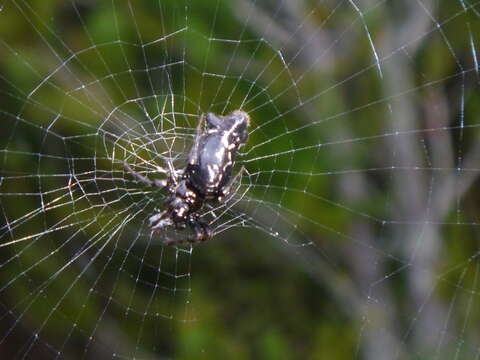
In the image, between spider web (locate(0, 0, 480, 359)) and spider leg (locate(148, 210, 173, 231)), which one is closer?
spider leg (locate(148, 210, 173, 231))

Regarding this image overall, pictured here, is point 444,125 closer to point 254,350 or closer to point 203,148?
point 254,350

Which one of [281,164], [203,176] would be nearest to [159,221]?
[203,176]

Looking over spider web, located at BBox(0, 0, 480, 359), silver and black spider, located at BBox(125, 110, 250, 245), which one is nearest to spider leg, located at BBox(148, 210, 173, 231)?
silver and black spider, located at BBox(125, 110, 250, 245)

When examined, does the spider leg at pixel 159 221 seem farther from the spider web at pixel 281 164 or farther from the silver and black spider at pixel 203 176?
the spider web at pixel 281 164

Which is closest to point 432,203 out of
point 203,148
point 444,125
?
point 444,125

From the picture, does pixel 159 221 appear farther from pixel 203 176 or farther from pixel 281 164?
pixel 281 164

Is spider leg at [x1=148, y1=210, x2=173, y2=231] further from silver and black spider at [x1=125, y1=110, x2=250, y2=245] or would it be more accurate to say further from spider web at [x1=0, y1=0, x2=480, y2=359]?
spider web at [x1=0, y1=0, x2=480, y2=359]
